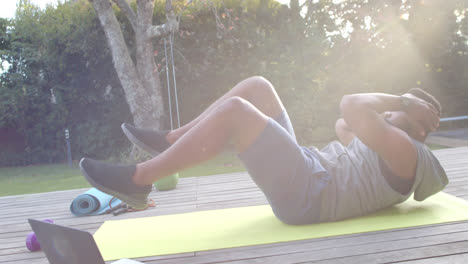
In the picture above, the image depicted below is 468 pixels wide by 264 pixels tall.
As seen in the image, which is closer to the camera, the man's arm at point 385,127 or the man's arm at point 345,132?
the man's arm at point 385,127

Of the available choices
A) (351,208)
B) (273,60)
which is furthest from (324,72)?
(351,208)

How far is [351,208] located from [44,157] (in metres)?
5.85

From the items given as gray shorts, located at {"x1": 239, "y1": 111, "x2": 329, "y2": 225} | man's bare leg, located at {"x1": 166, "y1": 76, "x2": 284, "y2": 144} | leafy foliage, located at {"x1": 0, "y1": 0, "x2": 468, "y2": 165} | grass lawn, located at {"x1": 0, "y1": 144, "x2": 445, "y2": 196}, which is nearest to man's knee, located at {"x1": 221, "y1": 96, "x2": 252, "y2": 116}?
gray shorts, located at {"x1": 239, "y1": 111, "x2": 329, "y2": 225}

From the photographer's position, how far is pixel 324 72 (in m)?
5.28

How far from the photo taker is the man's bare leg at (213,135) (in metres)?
1.48

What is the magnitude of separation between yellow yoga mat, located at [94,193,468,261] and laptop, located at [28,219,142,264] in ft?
0.84

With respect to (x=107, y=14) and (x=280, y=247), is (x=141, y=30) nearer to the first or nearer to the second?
(x=107, y=14)

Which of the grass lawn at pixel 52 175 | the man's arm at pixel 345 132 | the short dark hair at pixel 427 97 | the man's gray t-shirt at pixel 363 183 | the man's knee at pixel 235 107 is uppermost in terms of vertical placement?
the man's knee at pixel 235 107

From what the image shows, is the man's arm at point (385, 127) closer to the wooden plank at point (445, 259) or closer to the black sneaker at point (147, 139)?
the wooden plank at point (445, 259)

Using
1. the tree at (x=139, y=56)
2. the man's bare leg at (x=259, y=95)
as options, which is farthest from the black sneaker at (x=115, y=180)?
the tree at (x=139, y=56)

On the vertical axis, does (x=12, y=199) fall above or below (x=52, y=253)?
below

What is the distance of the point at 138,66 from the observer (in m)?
5.13

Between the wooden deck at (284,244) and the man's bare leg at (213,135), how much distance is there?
0.39 metres

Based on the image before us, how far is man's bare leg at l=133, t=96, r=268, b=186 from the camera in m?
1.48
